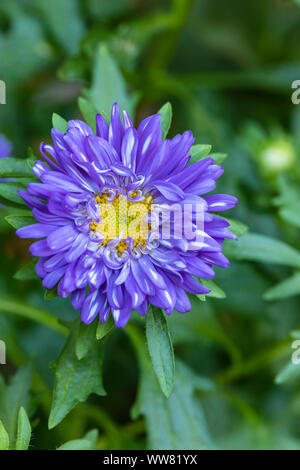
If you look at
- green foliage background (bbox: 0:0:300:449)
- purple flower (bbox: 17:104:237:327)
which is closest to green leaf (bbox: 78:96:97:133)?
green foliage background (bbox: 0:0:300:449)

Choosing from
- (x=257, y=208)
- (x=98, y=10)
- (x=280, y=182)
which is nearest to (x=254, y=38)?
(x=98, y=10)

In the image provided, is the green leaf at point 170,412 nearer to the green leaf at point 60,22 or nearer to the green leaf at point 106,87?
the green leaf at point 106,87

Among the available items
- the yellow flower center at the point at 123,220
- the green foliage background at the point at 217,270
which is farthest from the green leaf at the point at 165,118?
the yellow flower center at the point at 123,220

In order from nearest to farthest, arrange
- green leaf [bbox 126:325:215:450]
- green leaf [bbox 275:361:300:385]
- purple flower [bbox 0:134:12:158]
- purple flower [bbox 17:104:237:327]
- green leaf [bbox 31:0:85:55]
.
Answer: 1. purple flower [bbox 17:104:237:327]
2. green leaf [bbox 275:361:300:385]
3. green leaf [bbox 126:325:215:450]
4. purple flower [bbox 0:134:12:158]
5. green leaf [bbox 31:0:85:55]

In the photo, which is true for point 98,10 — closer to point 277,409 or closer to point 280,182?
point 280,182

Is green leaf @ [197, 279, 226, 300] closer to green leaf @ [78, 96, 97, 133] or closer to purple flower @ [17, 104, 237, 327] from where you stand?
purple flower @ [17, 104, 237, 327]
